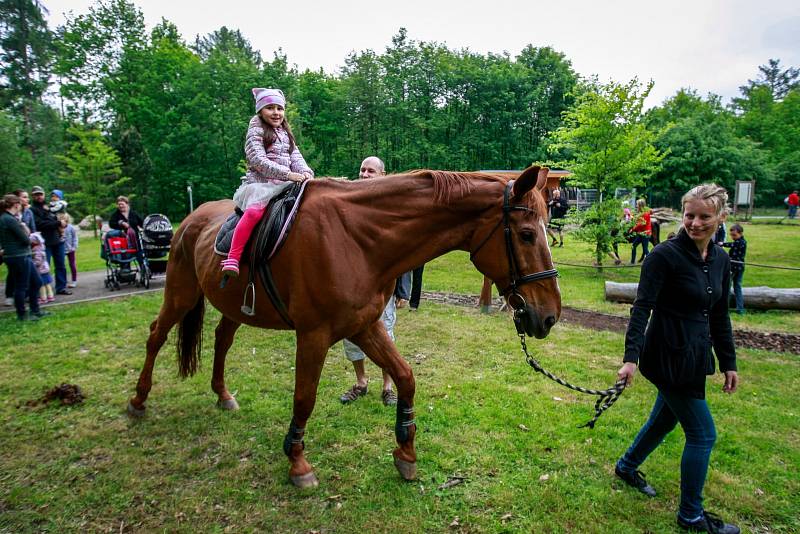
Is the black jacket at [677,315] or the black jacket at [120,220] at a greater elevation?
the black jacket at [120,220]

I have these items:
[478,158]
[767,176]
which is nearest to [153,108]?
[478,158]

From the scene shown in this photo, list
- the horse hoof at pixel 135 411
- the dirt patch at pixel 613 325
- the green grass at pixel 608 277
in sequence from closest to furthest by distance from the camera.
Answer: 1. the horse hoof at pixel 135 411
2. the dirt patch at pixel 613 325
3. the green grass at pixel 608 277

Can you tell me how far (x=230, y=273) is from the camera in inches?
135

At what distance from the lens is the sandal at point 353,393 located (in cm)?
493

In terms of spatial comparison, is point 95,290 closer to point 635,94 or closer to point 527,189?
point 527,189

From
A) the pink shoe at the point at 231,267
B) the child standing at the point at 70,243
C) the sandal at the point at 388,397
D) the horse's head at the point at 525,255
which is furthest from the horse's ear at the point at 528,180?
the child standing at the point at 70,243

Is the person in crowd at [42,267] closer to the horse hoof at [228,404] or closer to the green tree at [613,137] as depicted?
the horse hoof at [228,404]

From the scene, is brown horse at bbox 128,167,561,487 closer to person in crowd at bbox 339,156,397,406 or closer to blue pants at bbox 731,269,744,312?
person in crowd at bbox 339,156,397,406

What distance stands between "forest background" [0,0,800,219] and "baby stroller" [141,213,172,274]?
81.5 ft

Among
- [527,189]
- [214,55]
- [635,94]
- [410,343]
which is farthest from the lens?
[214,55]

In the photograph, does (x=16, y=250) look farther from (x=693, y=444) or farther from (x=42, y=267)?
(x=693, y=444)

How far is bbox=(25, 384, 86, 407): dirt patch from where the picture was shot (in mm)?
4875

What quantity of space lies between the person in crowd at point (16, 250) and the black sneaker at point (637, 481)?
992 cm

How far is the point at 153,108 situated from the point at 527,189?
43.5 meters
